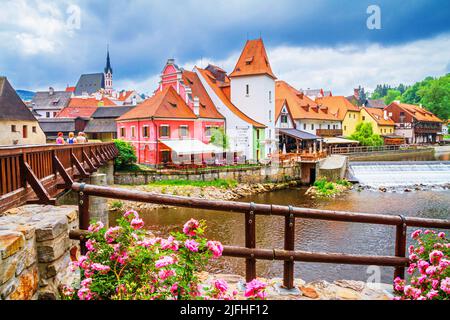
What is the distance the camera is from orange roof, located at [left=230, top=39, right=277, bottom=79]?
39344mm

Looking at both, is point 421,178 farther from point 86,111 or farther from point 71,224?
point 86,111

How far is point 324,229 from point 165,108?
63.7 ft

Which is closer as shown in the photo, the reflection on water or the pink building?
the reflection on water

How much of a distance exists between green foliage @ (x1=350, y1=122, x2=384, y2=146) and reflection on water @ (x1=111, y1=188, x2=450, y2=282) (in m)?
29.3

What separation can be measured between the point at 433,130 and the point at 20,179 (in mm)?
90775

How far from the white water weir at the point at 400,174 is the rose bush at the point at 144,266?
101 feet

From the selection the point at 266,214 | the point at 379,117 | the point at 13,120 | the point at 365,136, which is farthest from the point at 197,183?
the point at 379,117

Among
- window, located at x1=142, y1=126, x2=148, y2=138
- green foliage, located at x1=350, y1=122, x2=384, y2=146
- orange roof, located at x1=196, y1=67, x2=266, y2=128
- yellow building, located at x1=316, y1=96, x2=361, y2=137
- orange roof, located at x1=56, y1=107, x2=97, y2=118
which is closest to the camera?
window, located at x1=142, y1=126, x2=148, y2=138

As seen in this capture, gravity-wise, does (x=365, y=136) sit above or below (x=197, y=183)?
above

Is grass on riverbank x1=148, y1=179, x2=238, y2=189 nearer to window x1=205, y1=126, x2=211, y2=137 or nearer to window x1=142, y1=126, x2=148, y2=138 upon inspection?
window x1=142, y1=126, x2=148, y2=138

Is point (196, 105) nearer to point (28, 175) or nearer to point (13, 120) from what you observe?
point (13, 120)

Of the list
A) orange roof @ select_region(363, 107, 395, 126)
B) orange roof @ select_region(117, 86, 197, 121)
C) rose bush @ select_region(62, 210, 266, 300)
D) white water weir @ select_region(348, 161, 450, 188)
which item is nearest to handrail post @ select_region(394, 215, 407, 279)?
rose bush @ select_region(62, 210, 266, 300)

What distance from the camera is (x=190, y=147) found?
102 ft

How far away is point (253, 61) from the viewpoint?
1581 inches
